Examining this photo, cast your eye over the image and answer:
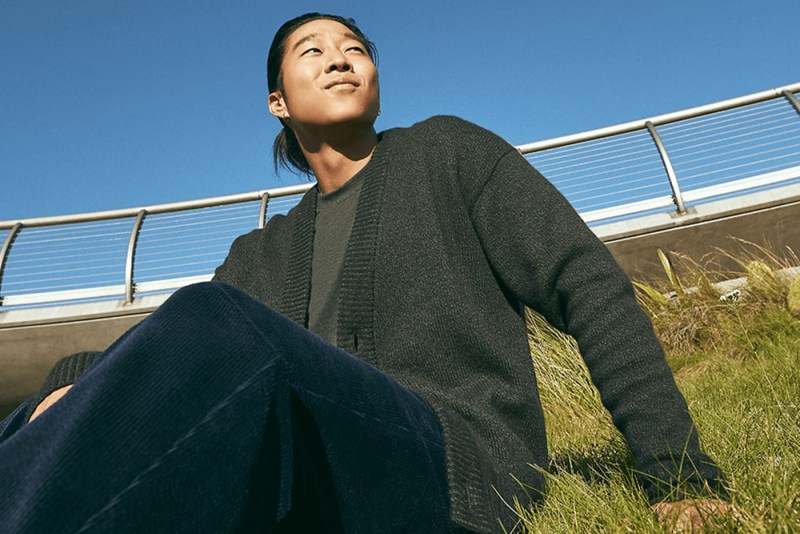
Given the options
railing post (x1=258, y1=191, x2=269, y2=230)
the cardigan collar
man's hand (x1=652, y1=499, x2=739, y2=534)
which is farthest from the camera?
railing post (x1=258, y1=191, x2=269, y2=230)

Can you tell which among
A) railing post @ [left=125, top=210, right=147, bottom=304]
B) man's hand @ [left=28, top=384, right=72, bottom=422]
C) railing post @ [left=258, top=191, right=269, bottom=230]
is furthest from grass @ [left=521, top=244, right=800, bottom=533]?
railing post @ [left=125, top=210, right=147, bottom=304]

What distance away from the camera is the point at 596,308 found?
1.65 metres

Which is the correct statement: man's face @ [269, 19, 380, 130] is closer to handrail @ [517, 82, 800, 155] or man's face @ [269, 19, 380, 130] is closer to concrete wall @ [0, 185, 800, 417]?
concrete wall @ [0, 185, 800, 417]

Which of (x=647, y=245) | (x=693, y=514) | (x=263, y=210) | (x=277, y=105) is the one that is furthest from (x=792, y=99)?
(x=693, y=514)

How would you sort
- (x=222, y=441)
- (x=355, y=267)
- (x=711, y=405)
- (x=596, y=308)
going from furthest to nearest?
(x=711, y=405) < (x=355, y=267) < (x=596, y=308) < (x=222, y=441)

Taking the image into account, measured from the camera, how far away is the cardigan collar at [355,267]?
1876 millimetres

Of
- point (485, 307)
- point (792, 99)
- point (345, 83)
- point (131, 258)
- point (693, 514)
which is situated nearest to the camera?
point (693, 514)

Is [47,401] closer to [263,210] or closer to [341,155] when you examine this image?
[341,155]

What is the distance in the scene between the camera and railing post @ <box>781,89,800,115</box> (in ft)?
29.0

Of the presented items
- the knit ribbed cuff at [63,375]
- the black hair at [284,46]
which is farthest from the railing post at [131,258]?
the knit ribbed cuff at [63,375]

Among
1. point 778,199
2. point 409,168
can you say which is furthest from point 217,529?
point 778,199

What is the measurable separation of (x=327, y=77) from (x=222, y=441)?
1.80 metres

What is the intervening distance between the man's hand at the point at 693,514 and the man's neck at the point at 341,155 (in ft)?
5.07

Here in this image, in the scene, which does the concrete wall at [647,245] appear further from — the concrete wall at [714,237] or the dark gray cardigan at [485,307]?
the dark gray cardigan at [485,307]
